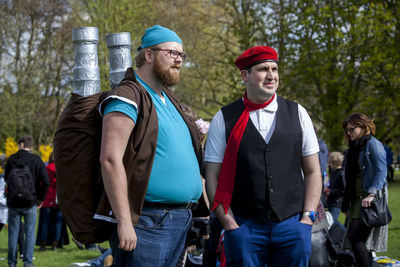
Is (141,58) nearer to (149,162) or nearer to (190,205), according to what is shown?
(149,162)

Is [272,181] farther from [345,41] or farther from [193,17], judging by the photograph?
[193,17]

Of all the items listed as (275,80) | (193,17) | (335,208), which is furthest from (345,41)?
(275,80)

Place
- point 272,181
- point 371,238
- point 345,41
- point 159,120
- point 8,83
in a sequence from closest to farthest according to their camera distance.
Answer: point 159,120, point 272,181, point 371,238, point 345,41, point 8,83

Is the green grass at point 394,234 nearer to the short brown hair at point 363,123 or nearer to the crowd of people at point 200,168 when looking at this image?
the short brown hair at point 363,123

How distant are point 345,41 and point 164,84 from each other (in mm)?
20311

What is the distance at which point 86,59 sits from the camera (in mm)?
3588

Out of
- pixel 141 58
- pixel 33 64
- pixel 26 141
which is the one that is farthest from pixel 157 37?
pixel 33 64

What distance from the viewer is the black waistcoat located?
3373 millimetres

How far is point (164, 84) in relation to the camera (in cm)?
327

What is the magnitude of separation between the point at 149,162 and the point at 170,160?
0.15 metres

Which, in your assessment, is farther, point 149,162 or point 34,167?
point 34,167

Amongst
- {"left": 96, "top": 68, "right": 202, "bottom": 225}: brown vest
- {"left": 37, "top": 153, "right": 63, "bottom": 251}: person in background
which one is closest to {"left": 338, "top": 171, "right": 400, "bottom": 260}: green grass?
{"left": 37, "top": 153, "right": 63, "bottom": 251}: person in background

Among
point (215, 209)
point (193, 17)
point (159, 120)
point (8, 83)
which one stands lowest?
point (215, 209)

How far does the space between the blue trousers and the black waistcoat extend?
0.18 feet
